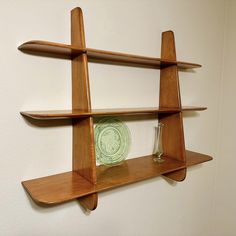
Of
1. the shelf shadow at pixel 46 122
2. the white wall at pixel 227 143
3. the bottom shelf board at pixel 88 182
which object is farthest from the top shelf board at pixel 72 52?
the white wall at pixel 227 143

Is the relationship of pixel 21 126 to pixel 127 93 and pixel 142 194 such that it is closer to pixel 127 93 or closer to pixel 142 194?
pixel 127 93

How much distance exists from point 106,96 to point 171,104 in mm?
416

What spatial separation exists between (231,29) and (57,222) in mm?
1835

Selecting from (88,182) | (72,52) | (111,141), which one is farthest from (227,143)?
(72,52)

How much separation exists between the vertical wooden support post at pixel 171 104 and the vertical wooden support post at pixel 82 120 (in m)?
0.58

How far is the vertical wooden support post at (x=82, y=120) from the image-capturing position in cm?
90

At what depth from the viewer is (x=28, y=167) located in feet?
3.04

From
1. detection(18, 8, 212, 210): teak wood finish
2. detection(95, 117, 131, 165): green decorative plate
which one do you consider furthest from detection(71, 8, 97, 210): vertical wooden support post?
detection(95, 117, 131, 165): green decorative plate

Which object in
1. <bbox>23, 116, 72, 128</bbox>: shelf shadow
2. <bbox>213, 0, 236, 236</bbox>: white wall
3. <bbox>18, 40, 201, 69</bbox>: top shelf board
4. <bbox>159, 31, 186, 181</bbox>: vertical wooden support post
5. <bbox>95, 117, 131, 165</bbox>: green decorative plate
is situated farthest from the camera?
<bbox>213, 0, 236, 236</bbox>: white wall

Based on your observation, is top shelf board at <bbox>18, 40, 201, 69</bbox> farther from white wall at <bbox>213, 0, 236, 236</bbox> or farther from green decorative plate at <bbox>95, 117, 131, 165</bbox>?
white wall at <bbox>213, 0, 236, 236</bbox>

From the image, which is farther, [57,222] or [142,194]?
[142,194]

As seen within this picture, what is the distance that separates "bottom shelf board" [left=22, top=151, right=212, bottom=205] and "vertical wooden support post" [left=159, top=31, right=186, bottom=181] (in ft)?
0.25

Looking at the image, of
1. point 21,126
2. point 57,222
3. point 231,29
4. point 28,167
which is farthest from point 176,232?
point 231,29

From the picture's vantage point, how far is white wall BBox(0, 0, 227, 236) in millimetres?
876
